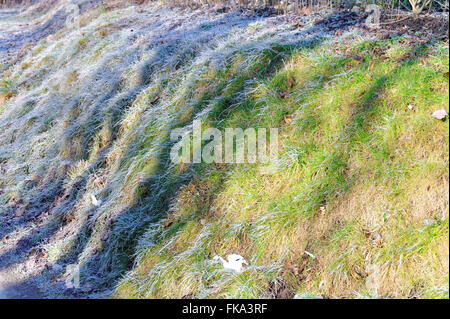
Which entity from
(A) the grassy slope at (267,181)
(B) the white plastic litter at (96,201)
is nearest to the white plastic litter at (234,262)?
(A) the grassy slope at (267,181)

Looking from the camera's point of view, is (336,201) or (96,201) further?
(96,201)

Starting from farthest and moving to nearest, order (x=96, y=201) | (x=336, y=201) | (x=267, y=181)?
1. (x=96, y=201)
2. (x=267, y=181)
3. (x=336, y=201)

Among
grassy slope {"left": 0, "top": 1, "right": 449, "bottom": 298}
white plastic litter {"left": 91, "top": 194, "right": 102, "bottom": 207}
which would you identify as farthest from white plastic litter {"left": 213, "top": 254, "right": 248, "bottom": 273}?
white plastic litter {"left": 91, "top": 194, "right": 102, "bottom": 207}

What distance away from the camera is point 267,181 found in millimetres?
4012

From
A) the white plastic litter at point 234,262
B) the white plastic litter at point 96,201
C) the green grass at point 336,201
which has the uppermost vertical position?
the green grass at point 336,201

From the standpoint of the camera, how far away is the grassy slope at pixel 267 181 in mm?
3326

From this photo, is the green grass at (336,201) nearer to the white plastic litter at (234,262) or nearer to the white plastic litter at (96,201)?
the white plastic litter at (234,262)

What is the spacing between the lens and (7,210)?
5637mm

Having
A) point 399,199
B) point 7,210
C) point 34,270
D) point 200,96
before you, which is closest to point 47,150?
point 7,210

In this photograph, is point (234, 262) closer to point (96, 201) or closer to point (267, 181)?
point (267, 181)

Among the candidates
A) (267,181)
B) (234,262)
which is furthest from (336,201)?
(234,262)

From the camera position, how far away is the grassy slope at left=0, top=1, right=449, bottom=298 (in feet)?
10.9
